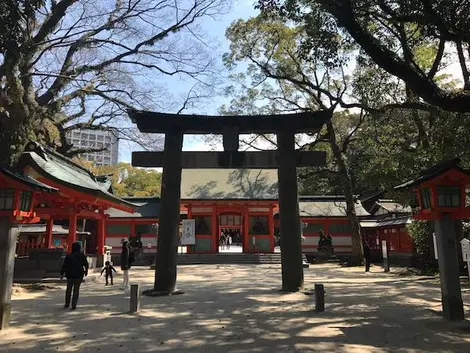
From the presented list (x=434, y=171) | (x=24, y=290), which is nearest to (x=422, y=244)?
(x=434, y=171)

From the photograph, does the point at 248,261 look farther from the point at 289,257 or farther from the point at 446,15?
the point at 446,15

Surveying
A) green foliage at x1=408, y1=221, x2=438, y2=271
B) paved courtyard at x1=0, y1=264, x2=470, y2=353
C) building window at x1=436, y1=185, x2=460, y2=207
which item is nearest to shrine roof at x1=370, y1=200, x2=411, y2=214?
green foliage at x1=408, y1=221, x2=438, y2=271

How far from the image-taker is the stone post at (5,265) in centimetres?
718

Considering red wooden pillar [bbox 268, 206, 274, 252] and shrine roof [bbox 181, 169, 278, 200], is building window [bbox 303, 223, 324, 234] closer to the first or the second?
red wooden pillar [bbox 268, 206, 274, 252]

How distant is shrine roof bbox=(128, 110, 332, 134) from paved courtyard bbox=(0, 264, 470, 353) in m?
5.17

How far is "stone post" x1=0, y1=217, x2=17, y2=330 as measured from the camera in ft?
23.6

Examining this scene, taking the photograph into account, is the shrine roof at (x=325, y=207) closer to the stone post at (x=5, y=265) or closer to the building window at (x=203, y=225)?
the building window at (x=203, y=225)

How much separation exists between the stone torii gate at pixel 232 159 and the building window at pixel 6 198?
15.8 ft

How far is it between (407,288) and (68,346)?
36.3 feet

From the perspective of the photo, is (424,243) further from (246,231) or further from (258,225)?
(246,231)

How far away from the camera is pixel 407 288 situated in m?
13.1

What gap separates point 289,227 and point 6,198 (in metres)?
7.50

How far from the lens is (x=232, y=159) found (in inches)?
486

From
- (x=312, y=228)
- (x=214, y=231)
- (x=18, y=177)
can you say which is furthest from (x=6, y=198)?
(x=312, y=228)
